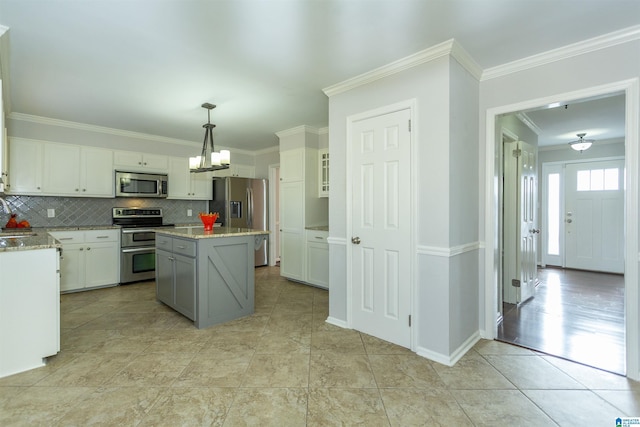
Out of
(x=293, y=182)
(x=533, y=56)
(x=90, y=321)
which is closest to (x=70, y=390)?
(x=90, y=321)

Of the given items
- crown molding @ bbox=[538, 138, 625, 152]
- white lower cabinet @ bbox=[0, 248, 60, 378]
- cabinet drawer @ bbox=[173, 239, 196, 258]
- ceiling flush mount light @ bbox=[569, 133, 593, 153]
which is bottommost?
white lower cabinet @ bbox=[0, 248, 60, 378]

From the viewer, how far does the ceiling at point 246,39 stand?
186 centimetres

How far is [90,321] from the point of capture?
3148 mm

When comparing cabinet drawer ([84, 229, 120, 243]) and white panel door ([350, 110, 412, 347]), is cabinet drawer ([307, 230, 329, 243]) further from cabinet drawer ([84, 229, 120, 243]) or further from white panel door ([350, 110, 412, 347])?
cabinet drawer ([84, 229, 120, 243])

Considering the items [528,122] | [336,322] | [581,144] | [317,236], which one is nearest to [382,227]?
[336,322]

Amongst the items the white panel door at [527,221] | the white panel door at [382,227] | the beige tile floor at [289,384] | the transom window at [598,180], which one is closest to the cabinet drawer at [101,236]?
the beige tile floor at [289,384]

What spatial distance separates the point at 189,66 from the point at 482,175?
2753mm

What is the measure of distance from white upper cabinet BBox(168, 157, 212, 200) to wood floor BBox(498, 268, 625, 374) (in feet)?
16.5

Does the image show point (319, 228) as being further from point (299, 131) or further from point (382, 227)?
point (382, 227)

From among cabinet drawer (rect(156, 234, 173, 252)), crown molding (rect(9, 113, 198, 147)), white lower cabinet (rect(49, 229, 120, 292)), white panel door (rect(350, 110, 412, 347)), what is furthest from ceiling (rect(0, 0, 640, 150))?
white lower cabinet (rect(49, 229, 120, 292))

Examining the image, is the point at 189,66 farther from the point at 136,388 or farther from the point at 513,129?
the point at 513,129

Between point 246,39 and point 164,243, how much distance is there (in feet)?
7.86

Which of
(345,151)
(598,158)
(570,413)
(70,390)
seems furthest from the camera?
(598,158)

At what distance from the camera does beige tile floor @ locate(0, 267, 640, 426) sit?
5.63 ft
